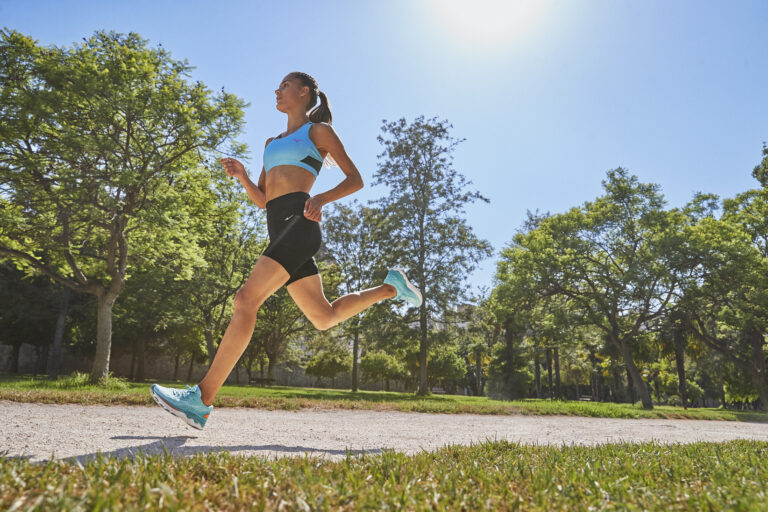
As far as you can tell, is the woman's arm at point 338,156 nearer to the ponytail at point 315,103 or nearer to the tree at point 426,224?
the ponytail at point 315,103

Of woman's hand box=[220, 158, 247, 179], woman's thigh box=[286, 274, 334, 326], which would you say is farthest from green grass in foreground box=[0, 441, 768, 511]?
woman's hand box=[220, 158, 247, 179]

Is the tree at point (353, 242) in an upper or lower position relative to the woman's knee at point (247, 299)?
upper

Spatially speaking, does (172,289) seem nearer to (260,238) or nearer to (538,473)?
(260,238)

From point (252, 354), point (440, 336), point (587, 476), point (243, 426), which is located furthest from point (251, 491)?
point (252, 354)

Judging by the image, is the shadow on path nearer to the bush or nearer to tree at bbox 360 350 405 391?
the bush

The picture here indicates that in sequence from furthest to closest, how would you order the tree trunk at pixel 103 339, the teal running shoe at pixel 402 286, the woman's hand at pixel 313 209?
the tree trunk at pixel 103 339, the teal running shoe at pixel 402 286, the woman's hand at pixel 313 209

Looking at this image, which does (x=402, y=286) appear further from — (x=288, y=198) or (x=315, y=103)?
(x=315, y=103)

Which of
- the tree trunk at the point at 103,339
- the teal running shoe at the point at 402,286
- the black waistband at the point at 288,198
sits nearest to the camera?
the black waistband at the point at 288,198

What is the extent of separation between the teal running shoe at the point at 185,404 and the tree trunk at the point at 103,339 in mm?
9080

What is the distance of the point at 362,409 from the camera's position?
7.69 m

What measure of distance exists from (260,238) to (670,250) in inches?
762

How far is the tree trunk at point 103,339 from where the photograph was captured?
34.3 ft

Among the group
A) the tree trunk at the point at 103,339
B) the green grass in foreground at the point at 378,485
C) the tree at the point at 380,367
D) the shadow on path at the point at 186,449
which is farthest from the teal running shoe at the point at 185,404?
the tree at the point at 380,367

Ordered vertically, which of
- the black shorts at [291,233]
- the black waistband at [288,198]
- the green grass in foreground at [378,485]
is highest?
the black waistband at [288,198]
